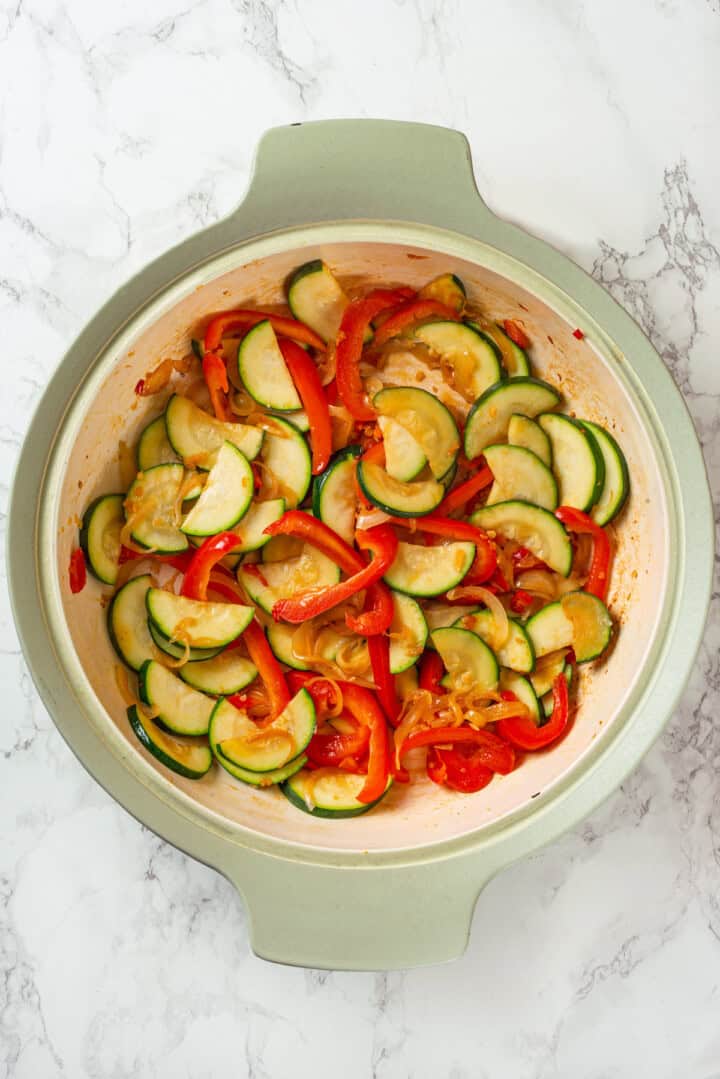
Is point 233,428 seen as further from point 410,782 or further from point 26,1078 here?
point 26,1078

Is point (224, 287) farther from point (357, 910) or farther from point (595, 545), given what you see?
point (357, 910)

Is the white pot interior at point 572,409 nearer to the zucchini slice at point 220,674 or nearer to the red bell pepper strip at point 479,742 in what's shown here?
the red bell pepper strip at point 479,742

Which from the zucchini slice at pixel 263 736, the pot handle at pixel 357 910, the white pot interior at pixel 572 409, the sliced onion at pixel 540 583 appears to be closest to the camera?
the pot handle at pixel 357 910

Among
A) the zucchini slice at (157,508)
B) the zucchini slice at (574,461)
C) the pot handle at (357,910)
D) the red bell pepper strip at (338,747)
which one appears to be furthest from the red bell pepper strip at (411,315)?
the pot handle at (357,910)

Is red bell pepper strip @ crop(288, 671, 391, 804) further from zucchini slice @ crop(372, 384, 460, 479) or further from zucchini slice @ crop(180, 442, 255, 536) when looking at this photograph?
zucchini slice @ crop(372, 384, 460, 479)

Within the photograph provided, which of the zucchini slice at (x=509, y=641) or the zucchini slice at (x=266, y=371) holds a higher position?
the zucchini slice at (x=266, y=371)
